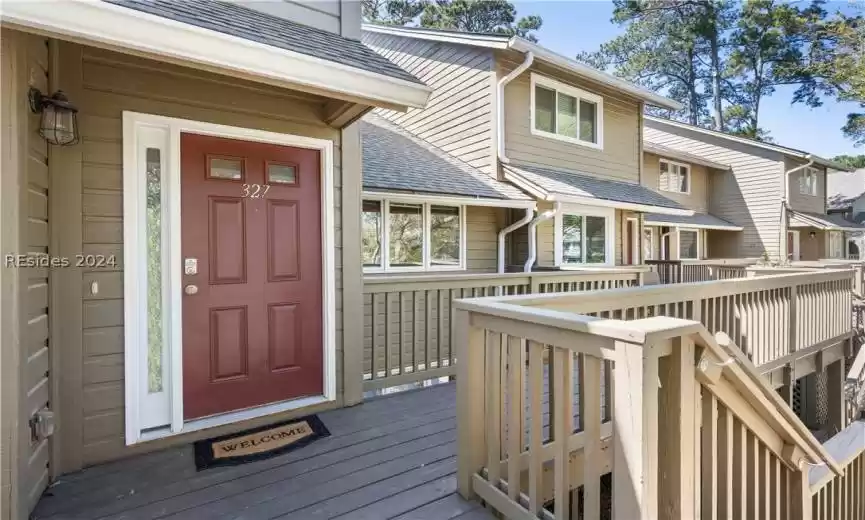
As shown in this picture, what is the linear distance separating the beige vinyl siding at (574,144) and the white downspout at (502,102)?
136mm

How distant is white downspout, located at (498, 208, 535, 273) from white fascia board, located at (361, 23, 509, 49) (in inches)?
109

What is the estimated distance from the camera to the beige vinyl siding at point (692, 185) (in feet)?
45.3

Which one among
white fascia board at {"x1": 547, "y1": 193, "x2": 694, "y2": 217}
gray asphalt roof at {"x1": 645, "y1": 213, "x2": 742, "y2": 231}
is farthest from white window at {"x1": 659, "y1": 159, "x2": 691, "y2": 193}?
white fascia board at {"x1": 547, "y1": 193, "x2": 694, "y2": 217}

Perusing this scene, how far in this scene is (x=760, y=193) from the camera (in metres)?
15.7

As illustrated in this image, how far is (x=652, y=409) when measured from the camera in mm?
1414

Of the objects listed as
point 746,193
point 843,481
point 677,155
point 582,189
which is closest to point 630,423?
point 843,481

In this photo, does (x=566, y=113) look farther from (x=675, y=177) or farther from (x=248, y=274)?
(x=675, y=177)

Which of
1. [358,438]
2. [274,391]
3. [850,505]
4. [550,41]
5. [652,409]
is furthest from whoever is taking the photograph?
[550,41]

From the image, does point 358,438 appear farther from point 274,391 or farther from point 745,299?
point 745,299

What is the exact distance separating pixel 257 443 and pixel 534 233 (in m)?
5.98

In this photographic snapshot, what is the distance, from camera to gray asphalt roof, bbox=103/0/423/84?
213 cm

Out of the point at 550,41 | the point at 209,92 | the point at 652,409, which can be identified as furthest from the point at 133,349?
the point at 550,41

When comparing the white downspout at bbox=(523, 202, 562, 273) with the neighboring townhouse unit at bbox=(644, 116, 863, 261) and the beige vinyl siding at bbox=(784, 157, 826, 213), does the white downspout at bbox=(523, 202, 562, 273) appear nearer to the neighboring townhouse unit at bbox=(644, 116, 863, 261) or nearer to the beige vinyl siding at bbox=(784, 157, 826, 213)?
the neighboring townhouse unit at bbox=(644, 116, 863, 261)

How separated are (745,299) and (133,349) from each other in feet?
15.0
